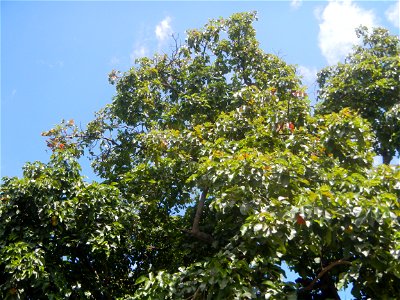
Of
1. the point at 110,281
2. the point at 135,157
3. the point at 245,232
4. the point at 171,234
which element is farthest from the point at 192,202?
the point at 245,232

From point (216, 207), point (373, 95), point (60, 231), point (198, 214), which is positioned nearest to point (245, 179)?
point (216, 207)

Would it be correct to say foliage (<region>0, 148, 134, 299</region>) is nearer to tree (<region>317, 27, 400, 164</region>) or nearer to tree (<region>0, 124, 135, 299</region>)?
tree (<region>0, 124, 135, 299</region>)

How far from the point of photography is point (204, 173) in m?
6.54

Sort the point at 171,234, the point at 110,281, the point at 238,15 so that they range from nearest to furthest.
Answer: the point at 110,281 < the point at 171,234 < the point at 238,15

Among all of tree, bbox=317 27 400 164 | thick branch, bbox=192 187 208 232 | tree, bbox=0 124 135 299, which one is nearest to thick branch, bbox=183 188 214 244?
thick branch, bbox=192 187 208 232

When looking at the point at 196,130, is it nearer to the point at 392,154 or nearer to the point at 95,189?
the point at 95,189

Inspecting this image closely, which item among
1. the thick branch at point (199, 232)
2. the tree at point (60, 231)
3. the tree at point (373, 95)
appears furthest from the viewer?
the tree at point (373, 95)

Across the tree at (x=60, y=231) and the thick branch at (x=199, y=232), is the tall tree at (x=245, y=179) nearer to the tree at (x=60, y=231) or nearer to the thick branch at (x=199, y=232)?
the thick branch at (x=199, y=232)

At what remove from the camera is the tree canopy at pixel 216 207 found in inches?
203

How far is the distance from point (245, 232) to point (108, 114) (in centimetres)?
639

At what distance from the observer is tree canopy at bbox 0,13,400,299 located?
516 cm

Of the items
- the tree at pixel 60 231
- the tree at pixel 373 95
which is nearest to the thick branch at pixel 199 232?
the tree at pixel 60 231

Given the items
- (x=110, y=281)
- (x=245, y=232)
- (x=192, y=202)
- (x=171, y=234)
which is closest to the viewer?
(x=245, y=232)

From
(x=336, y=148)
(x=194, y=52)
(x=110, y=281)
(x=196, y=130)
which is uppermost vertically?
(x=194, y=52)
